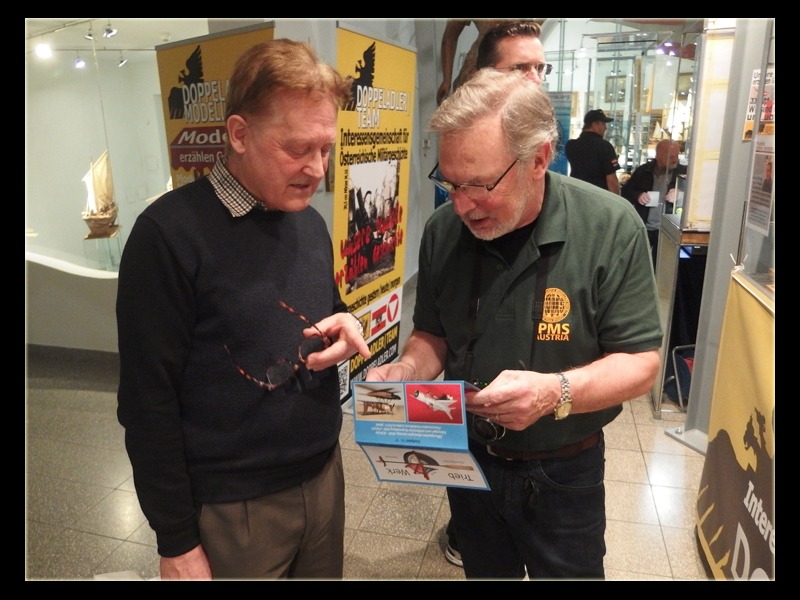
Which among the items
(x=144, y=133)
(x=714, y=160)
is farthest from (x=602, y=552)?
(x=144, y=133)

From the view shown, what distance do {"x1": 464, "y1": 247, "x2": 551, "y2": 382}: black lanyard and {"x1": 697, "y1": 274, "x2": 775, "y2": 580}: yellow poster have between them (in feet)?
2.77

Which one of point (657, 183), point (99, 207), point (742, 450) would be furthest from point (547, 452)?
point (99, 207)

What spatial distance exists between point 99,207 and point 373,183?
193 centimetres

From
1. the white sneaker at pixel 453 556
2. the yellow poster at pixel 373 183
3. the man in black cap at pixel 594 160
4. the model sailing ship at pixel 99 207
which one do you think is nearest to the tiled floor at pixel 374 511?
the white sneaker at pixel 453 556

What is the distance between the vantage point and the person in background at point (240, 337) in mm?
963

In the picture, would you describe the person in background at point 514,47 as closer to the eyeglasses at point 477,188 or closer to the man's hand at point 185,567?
the eyeglasses at point 477,188

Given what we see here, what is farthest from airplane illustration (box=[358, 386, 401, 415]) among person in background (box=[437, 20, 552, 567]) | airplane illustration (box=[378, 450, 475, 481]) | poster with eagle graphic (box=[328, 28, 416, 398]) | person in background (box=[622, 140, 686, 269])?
person in background (box=[622, 140, 686, 269])

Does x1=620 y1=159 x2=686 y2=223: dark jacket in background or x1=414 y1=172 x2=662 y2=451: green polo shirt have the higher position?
x1=620 y1=159 x2=686 y2=223: dark jacket in background

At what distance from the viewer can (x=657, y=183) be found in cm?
372

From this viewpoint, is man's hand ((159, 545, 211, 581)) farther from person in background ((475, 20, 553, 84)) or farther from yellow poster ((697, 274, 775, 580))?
person in background ((475, 20, 553, 84))

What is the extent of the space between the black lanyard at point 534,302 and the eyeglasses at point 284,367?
0.31m

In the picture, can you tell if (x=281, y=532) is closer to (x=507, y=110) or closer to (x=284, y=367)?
(x=284, y=367)

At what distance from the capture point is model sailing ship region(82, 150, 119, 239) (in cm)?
346
